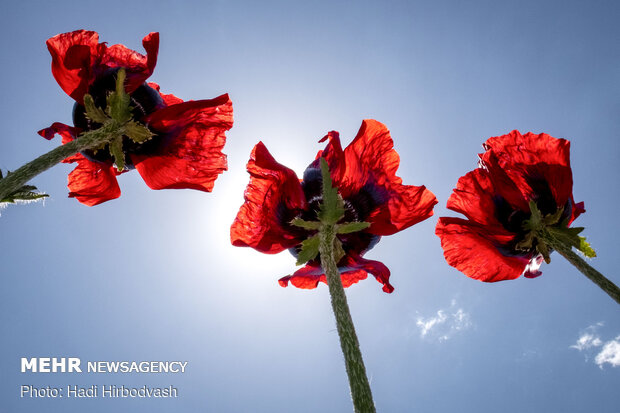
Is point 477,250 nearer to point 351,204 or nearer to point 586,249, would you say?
point 586,249

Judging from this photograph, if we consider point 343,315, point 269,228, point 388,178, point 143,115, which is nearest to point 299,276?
point 269,228

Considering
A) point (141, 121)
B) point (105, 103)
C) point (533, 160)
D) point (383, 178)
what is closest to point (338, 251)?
point (383, 178)

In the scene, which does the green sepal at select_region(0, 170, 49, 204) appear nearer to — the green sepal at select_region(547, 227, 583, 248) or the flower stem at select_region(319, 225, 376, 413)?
the flower stem at select_region(319, 225, 376, 413)

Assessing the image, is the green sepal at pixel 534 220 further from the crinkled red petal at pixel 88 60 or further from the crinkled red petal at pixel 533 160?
the crinkled red petal at pixel 88 60

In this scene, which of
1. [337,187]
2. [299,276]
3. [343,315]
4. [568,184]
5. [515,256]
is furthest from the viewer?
[515,256]

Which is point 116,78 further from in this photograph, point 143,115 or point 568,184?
point 568,184

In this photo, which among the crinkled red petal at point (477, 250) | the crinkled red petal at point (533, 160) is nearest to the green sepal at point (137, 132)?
the crinkled red petal at point (477, 250)

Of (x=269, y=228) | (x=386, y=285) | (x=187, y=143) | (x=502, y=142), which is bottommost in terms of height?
(x=386, y=285)
